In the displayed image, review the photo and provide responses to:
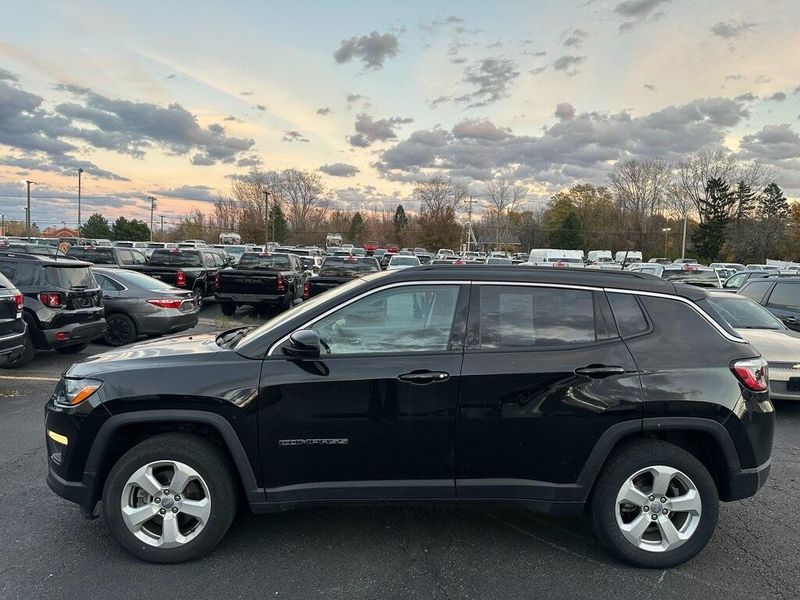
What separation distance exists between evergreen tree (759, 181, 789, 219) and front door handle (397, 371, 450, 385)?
72118mm

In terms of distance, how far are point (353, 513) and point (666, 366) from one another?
7.36 feet

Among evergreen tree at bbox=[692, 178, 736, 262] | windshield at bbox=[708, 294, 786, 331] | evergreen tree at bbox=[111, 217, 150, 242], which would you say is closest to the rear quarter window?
windshield at bbox=[708, 294, 786, 331]

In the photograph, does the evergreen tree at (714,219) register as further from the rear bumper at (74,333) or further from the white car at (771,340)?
the rear bumper at (74,333)

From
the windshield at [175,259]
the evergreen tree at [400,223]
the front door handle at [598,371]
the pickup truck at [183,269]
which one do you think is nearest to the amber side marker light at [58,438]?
the front door handle at [598,371]

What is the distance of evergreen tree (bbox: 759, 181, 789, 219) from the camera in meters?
62.6

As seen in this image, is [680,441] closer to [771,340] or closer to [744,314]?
[771,340]

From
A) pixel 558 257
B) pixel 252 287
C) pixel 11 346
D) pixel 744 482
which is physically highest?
pixel 558 257

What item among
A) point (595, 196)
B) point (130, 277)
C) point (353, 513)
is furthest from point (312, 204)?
point (353, 513)

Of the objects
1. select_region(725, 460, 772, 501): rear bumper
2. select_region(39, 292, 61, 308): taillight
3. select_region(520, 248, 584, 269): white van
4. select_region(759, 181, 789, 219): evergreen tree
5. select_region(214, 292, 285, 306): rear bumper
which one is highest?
select_region(759, 181, 789, 219): evergreen tree

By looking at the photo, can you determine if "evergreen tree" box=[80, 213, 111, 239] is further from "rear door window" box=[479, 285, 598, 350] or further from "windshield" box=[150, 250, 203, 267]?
"rear door window" box=[479, 285, 598, 350]

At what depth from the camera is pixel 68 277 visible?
25.8ft

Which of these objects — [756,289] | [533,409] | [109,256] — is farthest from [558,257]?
[533,409]

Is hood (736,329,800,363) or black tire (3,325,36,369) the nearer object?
hood (736,329,800,363)

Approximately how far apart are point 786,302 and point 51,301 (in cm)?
1159
